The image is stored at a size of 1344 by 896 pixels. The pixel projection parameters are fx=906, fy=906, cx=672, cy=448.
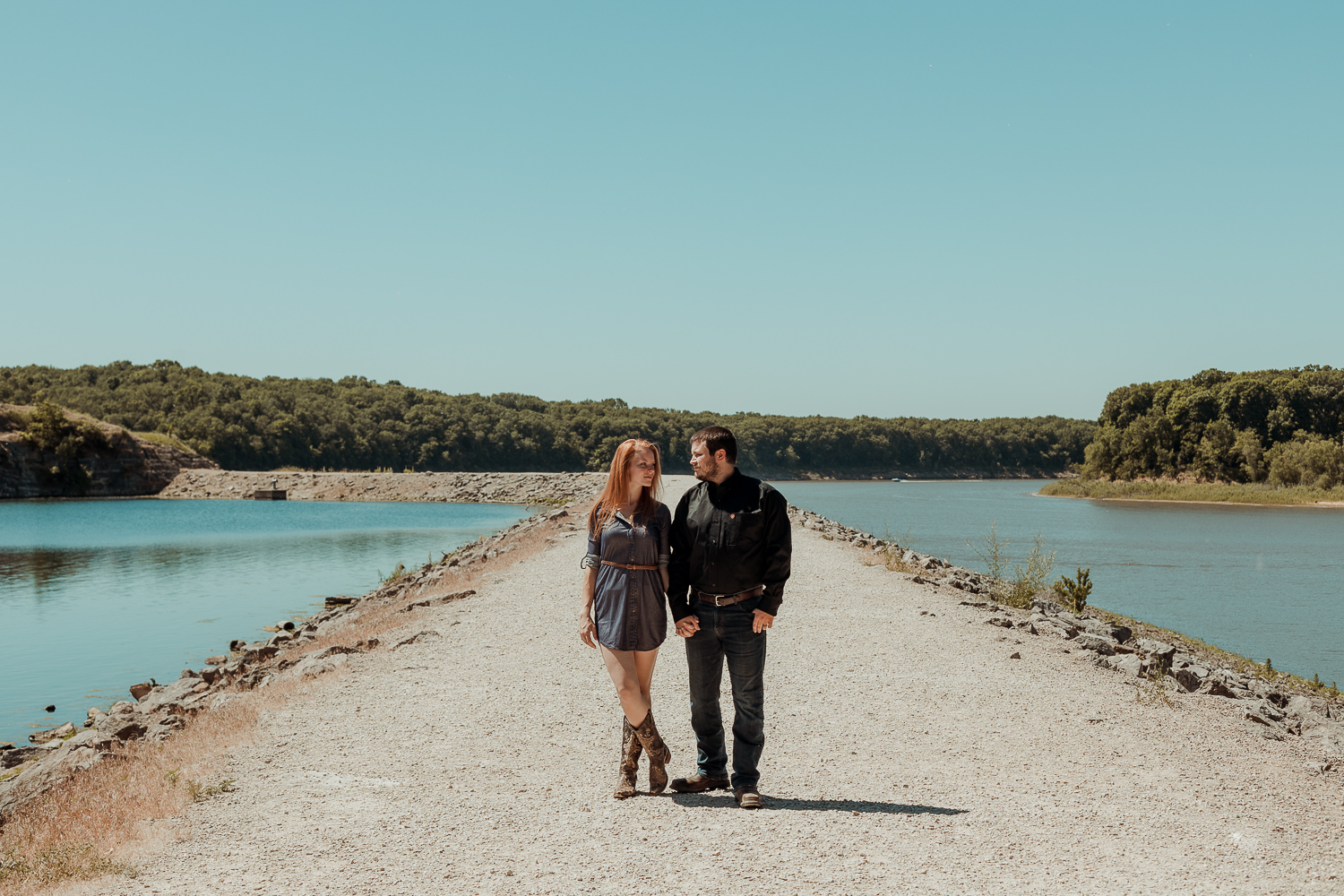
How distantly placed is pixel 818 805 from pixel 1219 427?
8775 cm

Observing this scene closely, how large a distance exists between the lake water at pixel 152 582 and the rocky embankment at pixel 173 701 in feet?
2.55

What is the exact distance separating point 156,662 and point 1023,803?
43.5 ft

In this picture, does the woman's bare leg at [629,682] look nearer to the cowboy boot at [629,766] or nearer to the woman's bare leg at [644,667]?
the woman's bare leg at [644,667]

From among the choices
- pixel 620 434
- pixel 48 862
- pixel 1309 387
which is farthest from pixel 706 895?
pixel 620 434

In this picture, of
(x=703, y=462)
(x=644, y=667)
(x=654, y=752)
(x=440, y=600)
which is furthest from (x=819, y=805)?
(x=440, y=600)

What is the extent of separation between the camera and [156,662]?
13875 millimetres

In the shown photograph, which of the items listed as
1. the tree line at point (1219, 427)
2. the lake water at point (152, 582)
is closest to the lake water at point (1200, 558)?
the lake water at point (152, 582)

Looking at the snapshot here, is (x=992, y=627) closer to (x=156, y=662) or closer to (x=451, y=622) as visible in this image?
(x=451, y=622)

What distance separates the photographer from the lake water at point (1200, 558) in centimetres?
1725

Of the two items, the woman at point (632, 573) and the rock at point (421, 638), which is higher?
the woman at point (632, 573)

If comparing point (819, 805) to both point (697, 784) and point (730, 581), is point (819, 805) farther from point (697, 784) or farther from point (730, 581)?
point (730, 581)

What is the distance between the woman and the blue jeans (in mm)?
251

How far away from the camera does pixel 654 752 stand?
16.9 ft

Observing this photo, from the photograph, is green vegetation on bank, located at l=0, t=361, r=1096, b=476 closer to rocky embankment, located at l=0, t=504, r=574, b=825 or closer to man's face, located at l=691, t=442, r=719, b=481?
rocky embankment, located at l=0, t=504, r=574, b=825
